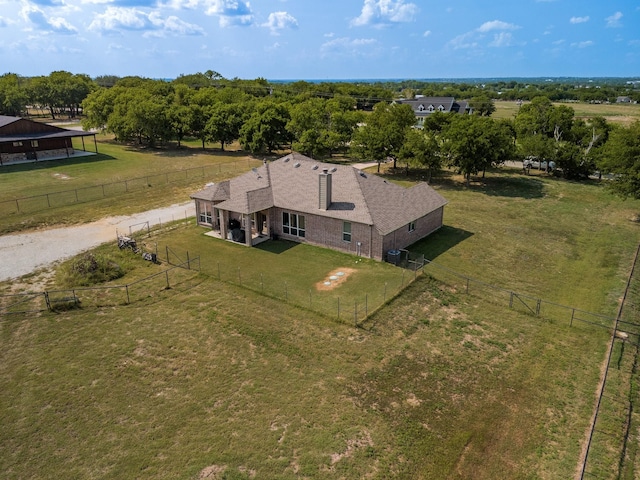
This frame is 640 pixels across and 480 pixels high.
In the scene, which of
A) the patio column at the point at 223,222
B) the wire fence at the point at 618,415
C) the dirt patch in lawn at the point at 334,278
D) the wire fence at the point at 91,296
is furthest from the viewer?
the patio column at the point at 223,222

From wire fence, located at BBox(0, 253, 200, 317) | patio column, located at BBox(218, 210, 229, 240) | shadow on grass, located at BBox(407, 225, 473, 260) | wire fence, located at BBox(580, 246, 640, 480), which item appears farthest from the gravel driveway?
wire fence, located at BBox(580, 246, 640, 480)

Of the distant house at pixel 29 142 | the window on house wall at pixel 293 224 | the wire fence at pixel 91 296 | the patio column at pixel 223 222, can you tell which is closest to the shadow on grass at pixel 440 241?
the window on house wall at pixel 293 224

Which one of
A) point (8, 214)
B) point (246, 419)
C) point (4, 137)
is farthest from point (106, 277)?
point (4, 137)

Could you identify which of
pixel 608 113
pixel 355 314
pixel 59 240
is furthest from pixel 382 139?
pixel 608 113

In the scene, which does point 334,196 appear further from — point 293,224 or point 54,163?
point 54,163

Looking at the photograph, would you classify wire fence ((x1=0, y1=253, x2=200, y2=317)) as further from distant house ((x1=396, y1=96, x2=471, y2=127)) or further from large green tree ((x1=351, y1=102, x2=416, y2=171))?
distant house ((x1=396, y1=96, x2=471, y2=127))

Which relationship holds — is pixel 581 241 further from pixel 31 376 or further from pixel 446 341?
pixel 31 376

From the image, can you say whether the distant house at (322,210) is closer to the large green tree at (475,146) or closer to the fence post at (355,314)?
the fence post at (355,314)
